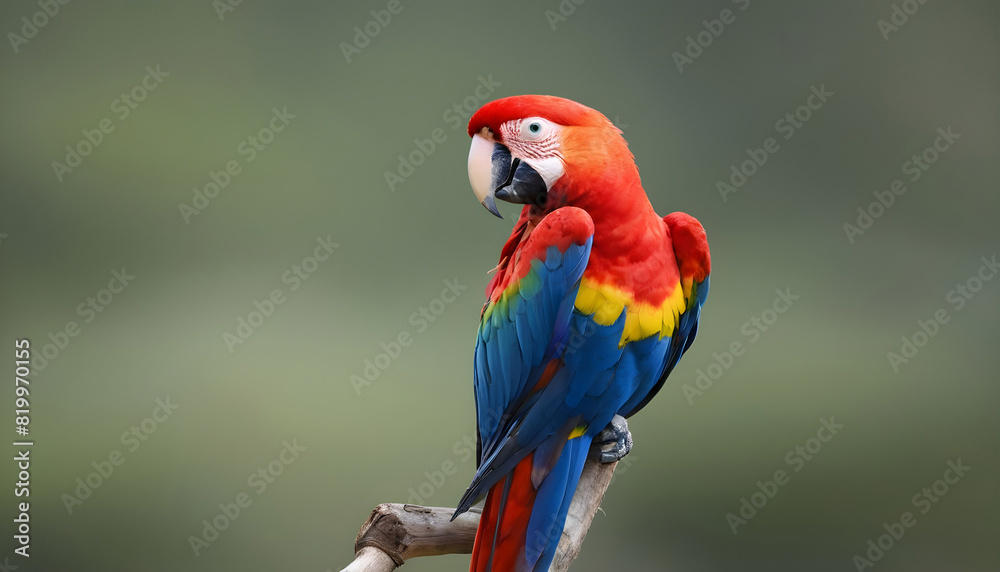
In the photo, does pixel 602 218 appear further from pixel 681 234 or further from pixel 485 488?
pixel 485 488

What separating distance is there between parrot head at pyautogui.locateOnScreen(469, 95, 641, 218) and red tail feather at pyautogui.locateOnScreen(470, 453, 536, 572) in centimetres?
46

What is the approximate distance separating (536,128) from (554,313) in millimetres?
314

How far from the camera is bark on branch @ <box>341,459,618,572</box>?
1.41m

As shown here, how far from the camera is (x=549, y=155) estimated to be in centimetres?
131

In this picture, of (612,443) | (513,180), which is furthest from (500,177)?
(612,443)

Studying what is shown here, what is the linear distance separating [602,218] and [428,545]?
0.69m

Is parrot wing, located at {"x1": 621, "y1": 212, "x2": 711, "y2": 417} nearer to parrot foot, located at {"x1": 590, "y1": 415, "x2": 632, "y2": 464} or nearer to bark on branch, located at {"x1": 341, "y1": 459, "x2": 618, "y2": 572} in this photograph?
parrot foot, located at {"x1": 590, "y1": 415, "x2": 632, "y2": 464}

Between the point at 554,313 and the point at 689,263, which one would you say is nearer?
the point at 554,313

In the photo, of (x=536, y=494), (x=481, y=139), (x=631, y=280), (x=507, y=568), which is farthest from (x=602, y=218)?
(x=507, y=568)

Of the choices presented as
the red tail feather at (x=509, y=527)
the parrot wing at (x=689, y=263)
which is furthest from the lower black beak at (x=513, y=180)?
the red tail feather at (x=509, y=527)

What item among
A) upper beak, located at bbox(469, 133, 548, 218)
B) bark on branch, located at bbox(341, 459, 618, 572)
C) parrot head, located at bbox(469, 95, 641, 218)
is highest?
parrot head, located at bbox(469, 95, 641, 218)

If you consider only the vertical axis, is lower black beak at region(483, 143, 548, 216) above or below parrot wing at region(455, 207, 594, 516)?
above

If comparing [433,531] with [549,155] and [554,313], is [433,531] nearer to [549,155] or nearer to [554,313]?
[554,313]

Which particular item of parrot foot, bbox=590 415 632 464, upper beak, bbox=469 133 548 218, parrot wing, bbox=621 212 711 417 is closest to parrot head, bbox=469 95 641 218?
upper beak, bbox=469 133 548 218
